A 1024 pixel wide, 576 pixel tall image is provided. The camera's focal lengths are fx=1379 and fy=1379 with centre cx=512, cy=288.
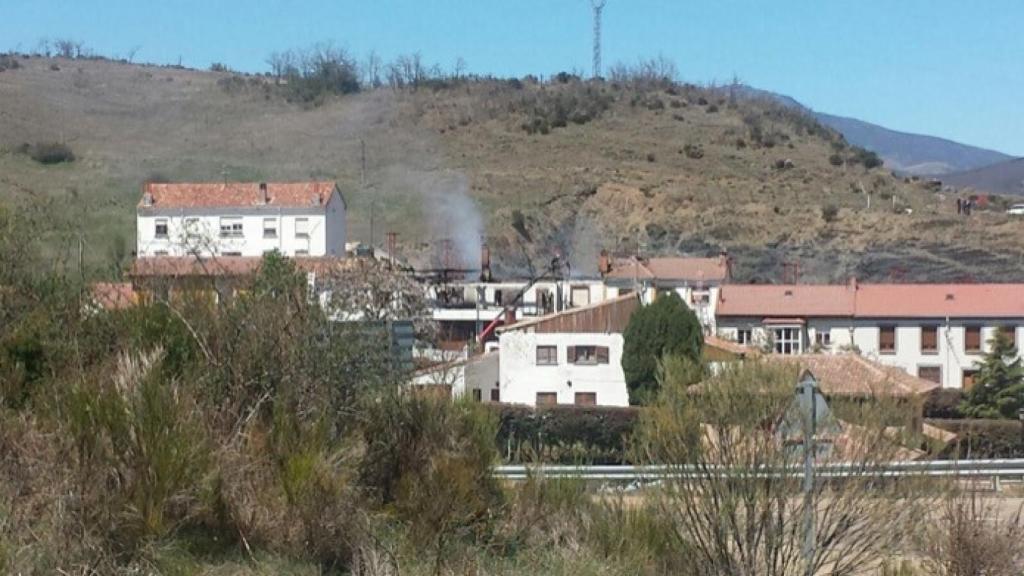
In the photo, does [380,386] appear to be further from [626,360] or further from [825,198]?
[825,198]

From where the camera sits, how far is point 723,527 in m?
10.5

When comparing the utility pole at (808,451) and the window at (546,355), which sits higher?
the utility pole at (808,451)

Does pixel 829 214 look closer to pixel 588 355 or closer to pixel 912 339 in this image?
pixel 912 339

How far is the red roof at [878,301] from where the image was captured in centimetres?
4403

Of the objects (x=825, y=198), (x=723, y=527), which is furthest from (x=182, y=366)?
(x=825, y=198)

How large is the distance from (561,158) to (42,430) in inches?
3284

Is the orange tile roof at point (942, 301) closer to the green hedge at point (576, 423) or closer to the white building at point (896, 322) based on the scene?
the white building at point (896, 322)

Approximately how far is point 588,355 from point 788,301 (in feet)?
36.3

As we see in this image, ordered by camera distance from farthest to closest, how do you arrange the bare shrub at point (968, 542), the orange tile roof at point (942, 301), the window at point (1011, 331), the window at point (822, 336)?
the window at point (822, 336), the orange tile roof at point (942, 301), the window at point (1011, 331), the bare shrub at point (968, 542)

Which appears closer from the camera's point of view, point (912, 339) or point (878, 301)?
point (912, 339)

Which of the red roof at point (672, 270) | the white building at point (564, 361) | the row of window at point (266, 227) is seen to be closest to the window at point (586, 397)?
the white building at point (564, 361)

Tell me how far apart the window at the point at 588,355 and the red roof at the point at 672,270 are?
13.9m

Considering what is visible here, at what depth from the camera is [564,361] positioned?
1502 inches

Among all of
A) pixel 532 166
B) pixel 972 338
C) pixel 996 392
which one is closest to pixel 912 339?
pixel 972 338
